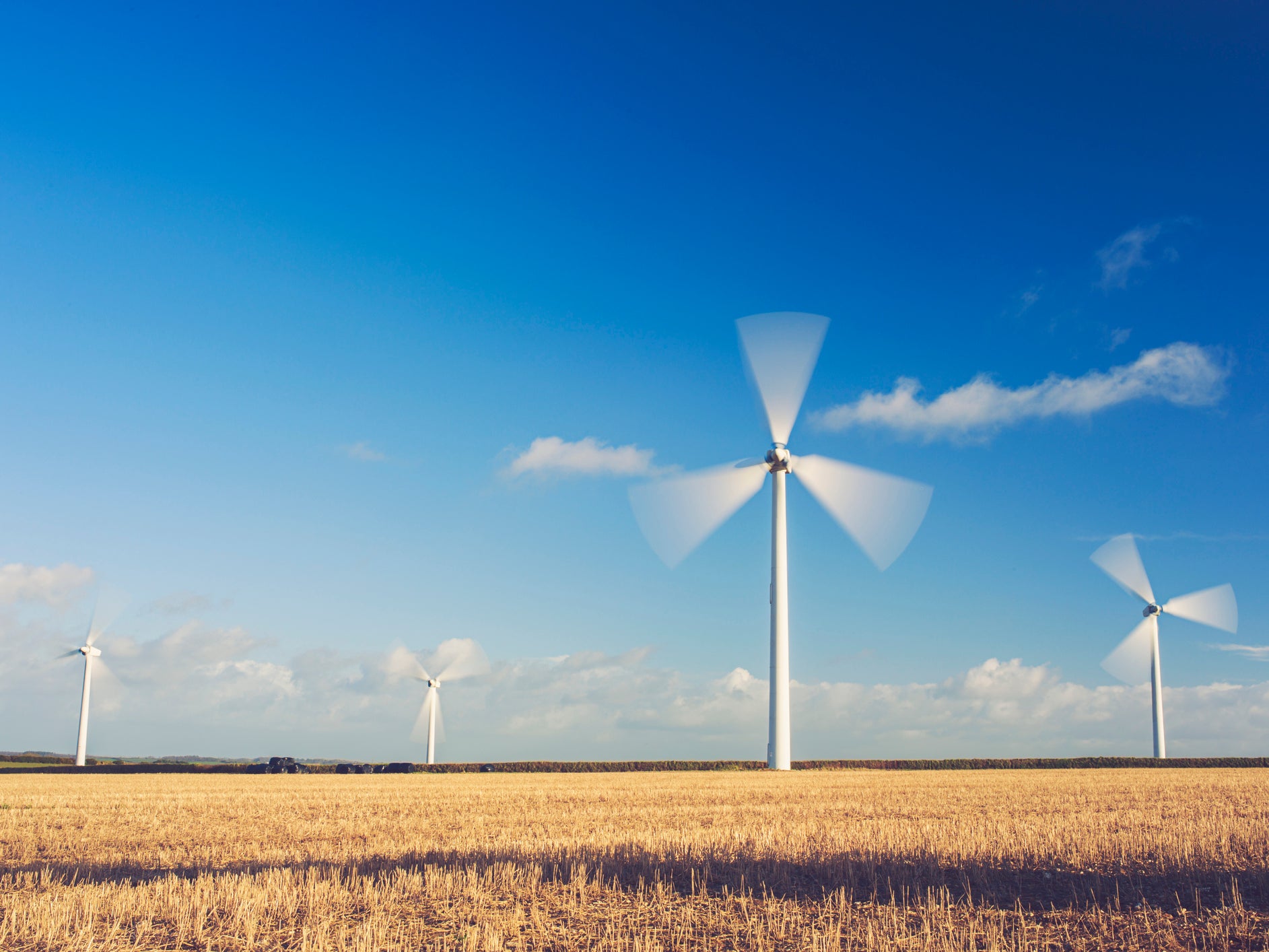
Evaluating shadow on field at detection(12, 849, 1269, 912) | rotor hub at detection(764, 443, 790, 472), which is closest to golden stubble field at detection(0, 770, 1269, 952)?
shadow on field at detection(12, 849, 1269, 912)

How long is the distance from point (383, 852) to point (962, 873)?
35.3 ft

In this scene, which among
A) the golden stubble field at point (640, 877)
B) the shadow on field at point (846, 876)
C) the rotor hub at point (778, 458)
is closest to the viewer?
the golden stubble field at point (640, 877)

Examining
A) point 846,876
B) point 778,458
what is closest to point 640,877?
point 846,876

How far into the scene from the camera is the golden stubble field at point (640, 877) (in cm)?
1198

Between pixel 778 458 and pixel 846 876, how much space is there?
4672cm

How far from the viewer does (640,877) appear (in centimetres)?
1502

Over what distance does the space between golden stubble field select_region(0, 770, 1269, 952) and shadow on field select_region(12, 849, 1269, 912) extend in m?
0.06

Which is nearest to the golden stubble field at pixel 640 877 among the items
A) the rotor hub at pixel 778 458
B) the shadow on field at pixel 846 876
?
the shadow on field at pixel 846 876

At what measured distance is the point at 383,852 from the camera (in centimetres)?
1945

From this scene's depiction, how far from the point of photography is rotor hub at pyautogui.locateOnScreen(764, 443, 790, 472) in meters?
61.1

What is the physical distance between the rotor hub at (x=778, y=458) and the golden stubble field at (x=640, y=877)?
32.2 metres

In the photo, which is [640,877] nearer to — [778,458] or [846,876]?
[846,876]

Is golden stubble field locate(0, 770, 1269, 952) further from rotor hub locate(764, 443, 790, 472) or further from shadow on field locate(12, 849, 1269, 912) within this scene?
rotor hub locate(764, 443, 790, 472)

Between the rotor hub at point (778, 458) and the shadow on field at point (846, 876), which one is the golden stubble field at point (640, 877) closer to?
the shadow on field at point (846, 876)
